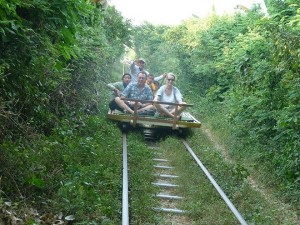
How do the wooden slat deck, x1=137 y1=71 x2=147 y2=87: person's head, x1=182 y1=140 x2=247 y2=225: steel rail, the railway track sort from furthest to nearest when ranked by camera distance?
x1=137 y1=71 x2=147 y2=87: person's head, the wooden slat deck, the railway track, x1=182 y1=140 x2=247 y2=225: steel rail

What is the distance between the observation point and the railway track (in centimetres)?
650

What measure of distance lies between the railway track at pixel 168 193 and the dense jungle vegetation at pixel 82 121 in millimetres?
176

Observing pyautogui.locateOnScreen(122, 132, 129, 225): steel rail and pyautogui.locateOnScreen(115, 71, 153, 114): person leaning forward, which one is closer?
pyautogui.locateOnScreen(122, 132, 129, 225): steel rail

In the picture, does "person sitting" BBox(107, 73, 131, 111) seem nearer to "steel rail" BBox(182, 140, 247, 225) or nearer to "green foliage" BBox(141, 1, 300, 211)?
"steel rail" BBox(182, 140, 247, 225)

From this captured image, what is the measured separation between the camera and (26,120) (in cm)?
711

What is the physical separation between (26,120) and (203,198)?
119 inches

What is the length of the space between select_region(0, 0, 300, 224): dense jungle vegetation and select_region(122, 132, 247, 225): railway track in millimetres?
176

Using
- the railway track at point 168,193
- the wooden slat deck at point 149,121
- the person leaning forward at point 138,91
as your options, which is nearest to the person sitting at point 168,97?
the wooden slat deck at point 149,121

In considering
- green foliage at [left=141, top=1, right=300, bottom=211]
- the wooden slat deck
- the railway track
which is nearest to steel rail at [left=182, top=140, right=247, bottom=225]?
the railway track

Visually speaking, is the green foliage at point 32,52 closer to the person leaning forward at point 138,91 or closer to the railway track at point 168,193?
the railway track at point 168,193

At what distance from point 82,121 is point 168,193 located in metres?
3.76

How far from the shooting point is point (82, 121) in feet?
35.8

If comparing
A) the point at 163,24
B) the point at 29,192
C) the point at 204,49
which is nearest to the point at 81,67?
the point at 29,192

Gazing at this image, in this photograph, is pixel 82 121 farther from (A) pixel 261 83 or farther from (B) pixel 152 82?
(B) pixel 152 82
